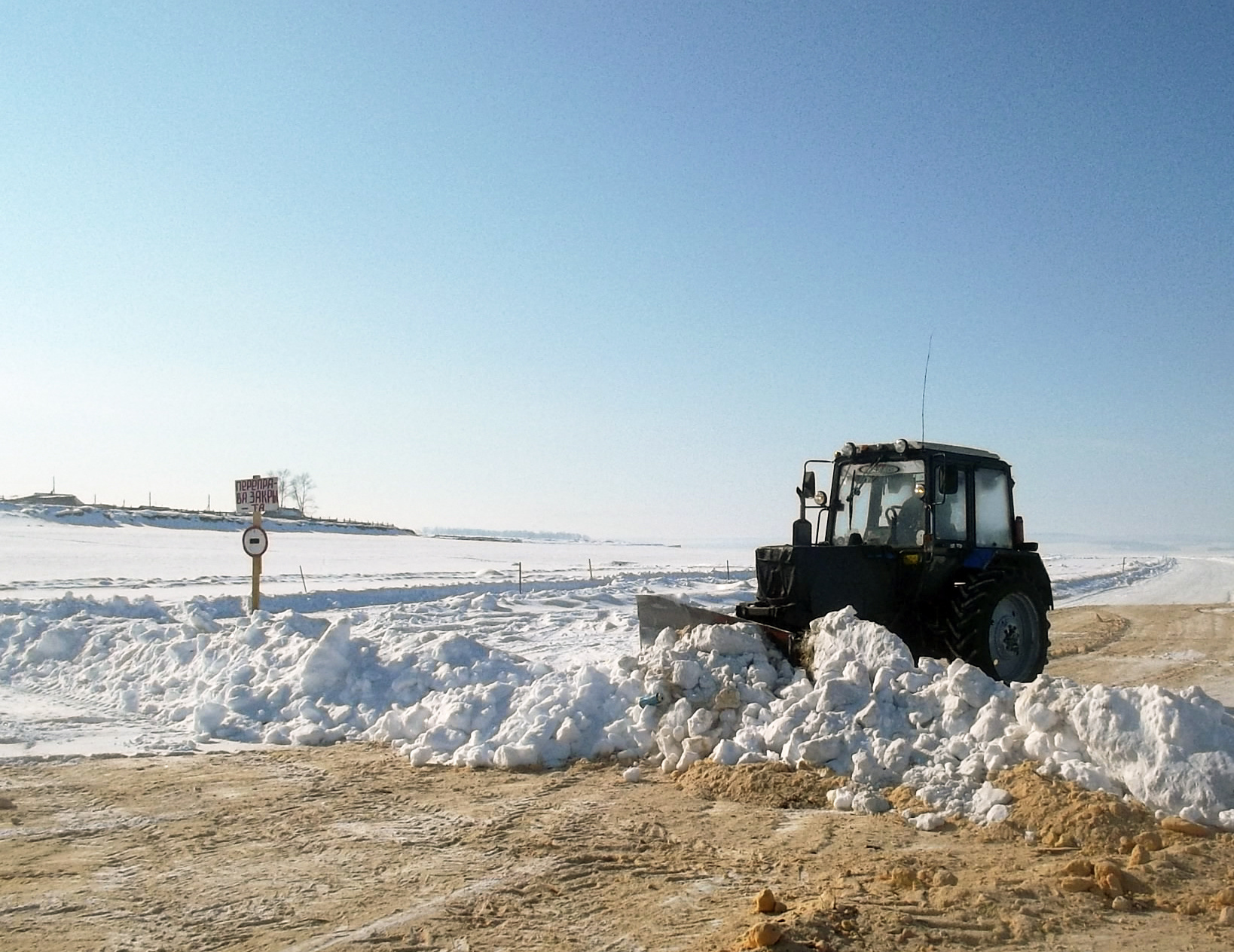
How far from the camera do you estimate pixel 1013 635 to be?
9.40 meters

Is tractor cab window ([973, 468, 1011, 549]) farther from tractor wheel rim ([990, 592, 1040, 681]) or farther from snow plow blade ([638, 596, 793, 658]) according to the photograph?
snow plow blade ([638, 596, 793, 658])

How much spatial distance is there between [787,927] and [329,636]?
6.45 meters

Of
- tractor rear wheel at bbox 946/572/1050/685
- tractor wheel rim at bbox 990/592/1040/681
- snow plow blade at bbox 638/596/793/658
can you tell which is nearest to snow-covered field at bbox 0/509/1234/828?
snow plow blade at bbox 638/596/793/658

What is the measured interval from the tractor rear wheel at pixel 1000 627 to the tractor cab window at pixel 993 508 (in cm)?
58

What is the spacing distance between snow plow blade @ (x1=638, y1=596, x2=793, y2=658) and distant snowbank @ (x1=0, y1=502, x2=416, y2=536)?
40.4m

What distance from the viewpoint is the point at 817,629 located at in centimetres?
771

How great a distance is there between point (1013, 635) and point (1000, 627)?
25cm

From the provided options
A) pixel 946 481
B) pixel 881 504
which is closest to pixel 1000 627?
pixel 946 481

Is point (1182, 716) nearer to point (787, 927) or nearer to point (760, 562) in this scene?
point (787, 927)

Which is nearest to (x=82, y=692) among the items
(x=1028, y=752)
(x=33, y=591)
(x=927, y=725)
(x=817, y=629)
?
(x=817, y=629)

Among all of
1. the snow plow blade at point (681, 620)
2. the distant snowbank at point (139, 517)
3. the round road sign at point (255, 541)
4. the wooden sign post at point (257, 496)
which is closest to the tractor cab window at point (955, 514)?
the snow plow blade at point (681, 620)

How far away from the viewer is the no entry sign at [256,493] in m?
13.4

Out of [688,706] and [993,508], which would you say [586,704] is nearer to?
[688,706]

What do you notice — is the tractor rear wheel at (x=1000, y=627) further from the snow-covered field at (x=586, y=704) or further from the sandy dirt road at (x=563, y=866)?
the sandy dirt road at (x=563, y=866)
